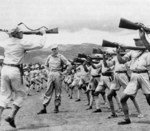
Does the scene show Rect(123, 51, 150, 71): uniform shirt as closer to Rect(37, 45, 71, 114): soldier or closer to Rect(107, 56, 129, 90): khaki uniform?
Rect(107, 56, 129, 90): khaki uniform

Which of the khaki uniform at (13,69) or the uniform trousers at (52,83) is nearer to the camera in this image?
the khaki uniform at (13,69)

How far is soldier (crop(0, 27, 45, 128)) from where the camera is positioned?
976cm

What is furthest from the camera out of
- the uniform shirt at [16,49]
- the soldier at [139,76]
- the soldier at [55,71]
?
the soldier at [55,71]

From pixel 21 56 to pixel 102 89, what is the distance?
14.6 ft

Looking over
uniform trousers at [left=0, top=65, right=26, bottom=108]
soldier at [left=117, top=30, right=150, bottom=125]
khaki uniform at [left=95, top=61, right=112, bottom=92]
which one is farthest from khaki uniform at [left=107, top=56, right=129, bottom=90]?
uniform trousers at [left=0, top=65, right=26, bottom=108]

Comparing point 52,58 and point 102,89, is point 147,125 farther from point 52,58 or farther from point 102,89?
point 52,58

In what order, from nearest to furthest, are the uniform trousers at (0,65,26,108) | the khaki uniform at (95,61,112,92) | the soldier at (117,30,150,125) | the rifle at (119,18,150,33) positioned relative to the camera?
the rifle at (119,18,150,33)
the uniform trousers at (0,65,26,108)
the soldier at (117,30,150,125)
the khaki uniform at (95,61,112,92)

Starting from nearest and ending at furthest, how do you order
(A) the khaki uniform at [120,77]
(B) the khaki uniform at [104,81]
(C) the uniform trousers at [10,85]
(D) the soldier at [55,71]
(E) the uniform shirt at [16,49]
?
(C) the uniform trousers at [10,85], (E) the uniform shirt at [16,49], (A) the khaki uniform at [120,77], (B) the khaki uniform at [104,81], (D) the soldier at [55,71]

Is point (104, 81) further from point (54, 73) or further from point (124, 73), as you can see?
point (54, 73)

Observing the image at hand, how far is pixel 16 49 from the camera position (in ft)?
32.4

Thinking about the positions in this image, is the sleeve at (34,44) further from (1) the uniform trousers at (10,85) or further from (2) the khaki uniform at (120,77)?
(2) the khaki uniform at (120,77)

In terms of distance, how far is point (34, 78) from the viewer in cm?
3212

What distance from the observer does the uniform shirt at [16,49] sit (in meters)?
9.85

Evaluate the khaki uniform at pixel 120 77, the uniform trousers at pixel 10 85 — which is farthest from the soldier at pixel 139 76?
the uniform trousers at pixel 10 85
